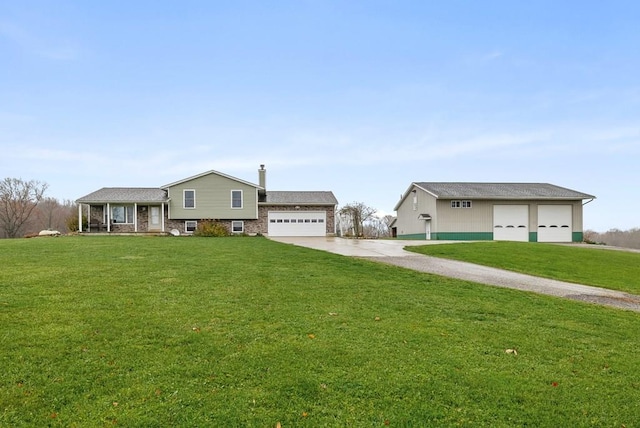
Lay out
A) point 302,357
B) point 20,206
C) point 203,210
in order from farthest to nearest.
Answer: point 20,206, point 203,210, point 302,357

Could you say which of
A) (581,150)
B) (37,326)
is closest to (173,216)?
(37,326)

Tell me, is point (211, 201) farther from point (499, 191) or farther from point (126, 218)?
point (499, 191)

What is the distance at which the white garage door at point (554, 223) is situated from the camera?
1077 inches

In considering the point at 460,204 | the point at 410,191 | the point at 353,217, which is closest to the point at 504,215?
the point at 460,204

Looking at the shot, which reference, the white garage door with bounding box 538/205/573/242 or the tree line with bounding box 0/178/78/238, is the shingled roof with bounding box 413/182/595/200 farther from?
the tree line with bounding box 0/178/78/238

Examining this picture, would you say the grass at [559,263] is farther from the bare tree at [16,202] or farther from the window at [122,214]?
the bare tree at [16,202]

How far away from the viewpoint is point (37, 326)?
4.28 m

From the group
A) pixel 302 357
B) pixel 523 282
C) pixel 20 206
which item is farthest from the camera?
pixel 20 206

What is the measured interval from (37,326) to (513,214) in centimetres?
2884

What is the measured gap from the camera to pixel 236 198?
1118 inches

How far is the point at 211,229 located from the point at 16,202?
106 ft

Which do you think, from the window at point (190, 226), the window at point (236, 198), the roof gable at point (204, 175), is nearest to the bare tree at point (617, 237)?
the roof gable at point (204, 175)

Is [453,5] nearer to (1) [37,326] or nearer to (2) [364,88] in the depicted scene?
(2) [364,88]

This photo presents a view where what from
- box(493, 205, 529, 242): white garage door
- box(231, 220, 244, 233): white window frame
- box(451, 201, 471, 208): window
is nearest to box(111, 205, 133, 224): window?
box(231, 220, 244, 233): white window frame
